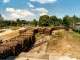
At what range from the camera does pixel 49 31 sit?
45156mm

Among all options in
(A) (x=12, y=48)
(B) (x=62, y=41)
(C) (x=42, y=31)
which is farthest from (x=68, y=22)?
(A) (x=12, y=48)

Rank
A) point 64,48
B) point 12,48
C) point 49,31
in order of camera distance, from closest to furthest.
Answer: point 12,48, point 64,48, point 49,31

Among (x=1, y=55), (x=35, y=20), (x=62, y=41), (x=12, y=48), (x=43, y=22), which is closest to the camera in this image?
(x=1, y=55)

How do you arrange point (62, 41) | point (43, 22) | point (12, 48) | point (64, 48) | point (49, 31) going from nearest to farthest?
point (12, 48) → point (64, 48) → point (62, 41) → point (49, 31) → point (43, 22)

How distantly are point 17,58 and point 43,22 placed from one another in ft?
207

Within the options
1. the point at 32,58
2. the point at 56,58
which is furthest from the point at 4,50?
the point at 56,58

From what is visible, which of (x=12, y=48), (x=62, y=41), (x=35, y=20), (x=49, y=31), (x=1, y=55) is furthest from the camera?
(x=35, y=20)

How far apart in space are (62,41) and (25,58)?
9.92 m

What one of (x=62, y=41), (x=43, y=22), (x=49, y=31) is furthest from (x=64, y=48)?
(x=43, y=22)

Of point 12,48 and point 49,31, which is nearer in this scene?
point 12,48

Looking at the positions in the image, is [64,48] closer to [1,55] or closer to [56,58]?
[56,58]

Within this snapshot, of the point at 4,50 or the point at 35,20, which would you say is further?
the point at 35,20

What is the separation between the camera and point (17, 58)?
51.4 ft

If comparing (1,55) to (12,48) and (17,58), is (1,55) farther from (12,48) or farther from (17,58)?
(12,48)
